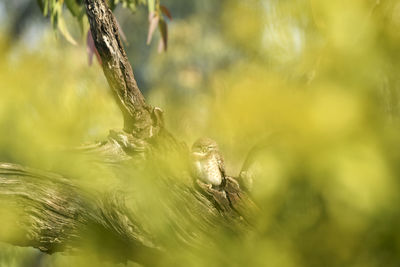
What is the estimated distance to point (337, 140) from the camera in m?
0.55

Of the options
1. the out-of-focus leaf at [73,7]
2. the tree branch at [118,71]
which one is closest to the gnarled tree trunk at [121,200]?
the tree branch at [118,71]


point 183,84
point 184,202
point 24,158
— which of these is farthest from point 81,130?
point 183,84

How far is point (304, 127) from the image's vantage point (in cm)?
55

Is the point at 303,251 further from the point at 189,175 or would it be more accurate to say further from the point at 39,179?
the point at 39,179

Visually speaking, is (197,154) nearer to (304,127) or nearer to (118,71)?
(118,71)

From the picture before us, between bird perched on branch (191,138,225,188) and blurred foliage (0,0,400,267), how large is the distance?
177 mm

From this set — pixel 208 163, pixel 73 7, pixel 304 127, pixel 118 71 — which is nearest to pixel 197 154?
pixel 208 163

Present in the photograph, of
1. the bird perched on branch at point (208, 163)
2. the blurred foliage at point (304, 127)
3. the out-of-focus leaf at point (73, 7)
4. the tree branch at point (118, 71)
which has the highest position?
the out-of-focus leaf at point (73, 7)

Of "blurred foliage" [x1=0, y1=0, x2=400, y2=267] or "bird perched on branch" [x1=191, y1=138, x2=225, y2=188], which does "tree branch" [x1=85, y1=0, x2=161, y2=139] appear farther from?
"blurred foliage" [x1=0, y1=0, x2=400, y2=267]

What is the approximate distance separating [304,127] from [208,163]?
0.41 meters

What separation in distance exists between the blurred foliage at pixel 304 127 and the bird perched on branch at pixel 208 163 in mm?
177

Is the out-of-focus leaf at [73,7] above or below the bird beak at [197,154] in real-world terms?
above

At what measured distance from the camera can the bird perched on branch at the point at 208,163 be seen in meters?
0.92

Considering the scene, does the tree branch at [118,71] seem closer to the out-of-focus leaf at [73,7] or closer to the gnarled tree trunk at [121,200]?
the gnarled tree trunk at [121,200]
